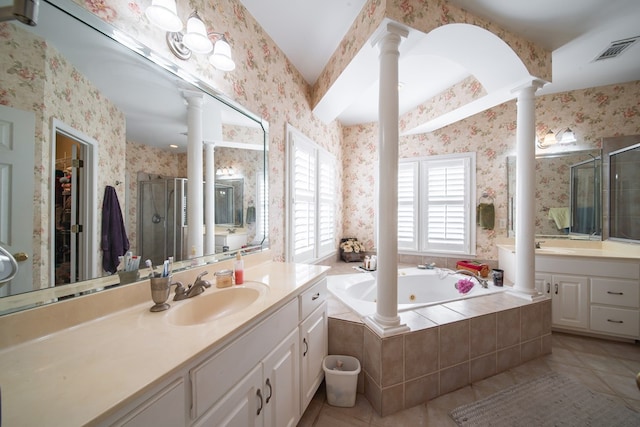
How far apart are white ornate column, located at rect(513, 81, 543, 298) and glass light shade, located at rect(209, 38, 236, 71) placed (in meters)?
2.43

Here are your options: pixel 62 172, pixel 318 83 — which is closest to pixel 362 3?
pixel 318 83

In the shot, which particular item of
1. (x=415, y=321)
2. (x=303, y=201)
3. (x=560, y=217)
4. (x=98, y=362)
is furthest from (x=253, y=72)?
(x=560, y=217)

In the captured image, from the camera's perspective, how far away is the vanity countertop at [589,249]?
2199 millimetres

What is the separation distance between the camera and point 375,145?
3.48 meters

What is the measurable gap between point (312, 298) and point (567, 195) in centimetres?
329

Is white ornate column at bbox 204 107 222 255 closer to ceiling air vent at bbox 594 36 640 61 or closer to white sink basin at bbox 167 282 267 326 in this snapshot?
white sink basin at bbox 167 282 267 326

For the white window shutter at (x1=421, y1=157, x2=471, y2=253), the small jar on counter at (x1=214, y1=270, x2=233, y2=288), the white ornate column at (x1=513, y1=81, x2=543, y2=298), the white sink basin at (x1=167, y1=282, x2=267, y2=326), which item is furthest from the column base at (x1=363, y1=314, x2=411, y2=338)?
the white window shutter at (x1=421, y1=157, x2=471, y2=253)

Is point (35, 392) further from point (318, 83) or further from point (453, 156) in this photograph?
point (453, 156)

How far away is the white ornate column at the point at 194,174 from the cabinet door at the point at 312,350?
78cm

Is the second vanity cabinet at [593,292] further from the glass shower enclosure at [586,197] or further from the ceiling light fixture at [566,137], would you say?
the ceiling light fixture at [566,137]

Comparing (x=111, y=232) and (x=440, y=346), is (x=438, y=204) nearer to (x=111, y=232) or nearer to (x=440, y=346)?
(x=440, y=346)

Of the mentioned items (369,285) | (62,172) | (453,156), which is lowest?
(369,285)

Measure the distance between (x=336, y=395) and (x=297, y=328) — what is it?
64 cm

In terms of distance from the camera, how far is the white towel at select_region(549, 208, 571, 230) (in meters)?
2.71
